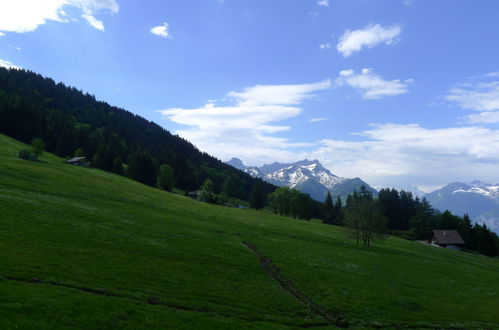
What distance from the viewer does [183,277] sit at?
110 ft

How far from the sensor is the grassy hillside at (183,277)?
2405cm

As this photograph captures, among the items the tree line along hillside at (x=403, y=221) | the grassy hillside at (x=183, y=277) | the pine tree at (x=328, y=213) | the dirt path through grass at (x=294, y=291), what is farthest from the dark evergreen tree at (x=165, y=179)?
the dirt path through grass at (x=294, y=291)

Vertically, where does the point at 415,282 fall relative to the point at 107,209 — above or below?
below

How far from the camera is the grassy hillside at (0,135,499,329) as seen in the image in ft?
78.9

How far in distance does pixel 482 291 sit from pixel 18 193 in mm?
76503

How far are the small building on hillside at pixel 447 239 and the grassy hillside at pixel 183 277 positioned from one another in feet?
274

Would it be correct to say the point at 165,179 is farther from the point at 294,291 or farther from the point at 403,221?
the point at 403,221

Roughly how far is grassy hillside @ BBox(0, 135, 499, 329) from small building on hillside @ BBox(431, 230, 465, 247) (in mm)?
83642

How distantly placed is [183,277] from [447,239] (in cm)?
14678

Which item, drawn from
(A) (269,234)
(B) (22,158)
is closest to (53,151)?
(B) (22,158)

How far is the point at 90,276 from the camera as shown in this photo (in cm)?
2866

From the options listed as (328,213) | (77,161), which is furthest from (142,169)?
(328,213)

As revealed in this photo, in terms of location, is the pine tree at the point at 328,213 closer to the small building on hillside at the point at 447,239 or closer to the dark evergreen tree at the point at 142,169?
the small building on hillside at the point at 447,239

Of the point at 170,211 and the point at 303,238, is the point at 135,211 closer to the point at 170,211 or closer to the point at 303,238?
the point at 170,211
